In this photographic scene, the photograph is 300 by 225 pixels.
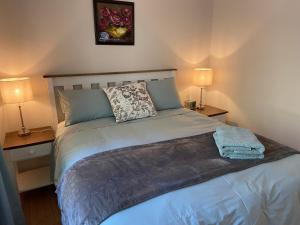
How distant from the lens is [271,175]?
1281 mm

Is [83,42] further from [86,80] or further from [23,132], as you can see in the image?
[23,132]

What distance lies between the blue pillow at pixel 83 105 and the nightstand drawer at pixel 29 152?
0.29m

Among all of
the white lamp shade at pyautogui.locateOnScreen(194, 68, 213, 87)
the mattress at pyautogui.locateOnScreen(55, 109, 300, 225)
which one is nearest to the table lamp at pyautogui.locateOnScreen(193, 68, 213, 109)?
the white lamp shade at pyautogui.locateOnScreen(194, 68, 213, 87)

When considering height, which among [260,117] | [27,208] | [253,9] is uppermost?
[253,9]

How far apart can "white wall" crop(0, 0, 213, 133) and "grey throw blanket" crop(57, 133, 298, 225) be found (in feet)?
4.45

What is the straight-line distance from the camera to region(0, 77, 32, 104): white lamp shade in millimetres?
1991

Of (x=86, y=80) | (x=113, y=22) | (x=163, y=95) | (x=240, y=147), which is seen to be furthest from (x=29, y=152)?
(x=240, y=147)

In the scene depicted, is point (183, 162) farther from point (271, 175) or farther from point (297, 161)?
point (297, 161)

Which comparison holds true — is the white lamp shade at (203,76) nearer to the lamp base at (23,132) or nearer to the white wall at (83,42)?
the white wall at (83,42)

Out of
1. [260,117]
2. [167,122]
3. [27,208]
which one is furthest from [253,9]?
[27,208]

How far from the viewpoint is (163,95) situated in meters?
2.58

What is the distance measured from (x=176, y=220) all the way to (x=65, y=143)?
119 centimetres

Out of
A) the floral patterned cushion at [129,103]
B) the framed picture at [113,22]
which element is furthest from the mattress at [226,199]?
the framed picture at [113,22]

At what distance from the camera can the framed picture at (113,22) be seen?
2.48 metres
